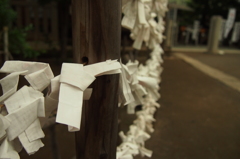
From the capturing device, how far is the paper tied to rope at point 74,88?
1.71 feet

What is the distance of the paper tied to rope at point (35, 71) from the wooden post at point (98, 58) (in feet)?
0.38

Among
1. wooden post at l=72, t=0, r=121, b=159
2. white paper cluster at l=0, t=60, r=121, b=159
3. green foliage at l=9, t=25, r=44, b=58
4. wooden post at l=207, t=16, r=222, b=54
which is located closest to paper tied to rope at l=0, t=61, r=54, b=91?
white paper cluster at l=0, t=60, r=121, b=159

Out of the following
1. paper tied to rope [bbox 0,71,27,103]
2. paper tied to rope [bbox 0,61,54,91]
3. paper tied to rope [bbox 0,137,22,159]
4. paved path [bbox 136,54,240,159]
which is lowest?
paved path [bbox 136,54,240,159]

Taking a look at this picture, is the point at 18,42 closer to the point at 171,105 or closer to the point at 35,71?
the point at 171,105

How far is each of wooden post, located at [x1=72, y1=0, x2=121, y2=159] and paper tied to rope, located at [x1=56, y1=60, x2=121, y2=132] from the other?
58 mm

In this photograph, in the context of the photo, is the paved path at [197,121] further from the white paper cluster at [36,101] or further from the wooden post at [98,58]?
the white paper cluster at [36,101]

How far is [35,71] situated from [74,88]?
154mm

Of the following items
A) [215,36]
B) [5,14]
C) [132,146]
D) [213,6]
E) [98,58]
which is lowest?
[132,146]

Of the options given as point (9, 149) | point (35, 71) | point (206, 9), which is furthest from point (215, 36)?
point (9, 149)

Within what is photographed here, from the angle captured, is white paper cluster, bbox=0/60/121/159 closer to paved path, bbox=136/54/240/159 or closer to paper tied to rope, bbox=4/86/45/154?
paper tied to rope, bbox=4/86/45/154

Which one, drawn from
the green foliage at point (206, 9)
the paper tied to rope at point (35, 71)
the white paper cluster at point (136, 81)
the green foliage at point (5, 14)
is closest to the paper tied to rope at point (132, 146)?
the white paper cluster at point (136, 81)

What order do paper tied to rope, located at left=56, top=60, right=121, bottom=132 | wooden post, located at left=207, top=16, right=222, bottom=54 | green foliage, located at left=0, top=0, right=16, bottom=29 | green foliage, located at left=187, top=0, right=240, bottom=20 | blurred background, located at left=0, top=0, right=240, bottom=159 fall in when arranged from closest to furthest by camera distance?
paper tied to rope, located at left=56, top=60, right=121, bottom=132 < blurred background, located at left=0, top=0, right=240, bottom=159 < green foliage, located at left=0, top=0, right=16, bottom=29 < wooden post, located at left=207, top=16, right=222, bottom=54 < green foliage, located at left=187, top=0, right=240, bottom=20

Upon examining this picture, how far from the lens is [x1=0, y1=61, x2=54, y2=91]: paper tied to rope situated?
2.00 feet

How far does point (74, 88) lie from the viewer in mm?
583
